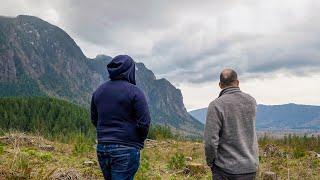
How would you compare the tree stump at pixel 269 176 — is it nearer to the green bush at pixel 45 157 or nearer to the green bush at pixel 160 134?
the green bush at pixel 45 157

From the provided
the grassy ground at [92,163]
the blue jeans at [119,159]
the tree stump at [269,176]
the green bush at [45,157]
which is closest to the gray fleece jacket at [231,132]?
the blue jeans at [119,159]

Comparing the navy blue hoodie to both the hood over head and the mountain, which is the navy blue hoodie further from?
the mountain

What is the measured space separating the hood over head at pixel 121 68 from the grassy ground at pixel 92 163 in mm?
3252

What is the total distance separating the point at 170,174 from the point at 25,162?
13.6ft

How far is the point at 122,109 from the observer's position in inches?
241

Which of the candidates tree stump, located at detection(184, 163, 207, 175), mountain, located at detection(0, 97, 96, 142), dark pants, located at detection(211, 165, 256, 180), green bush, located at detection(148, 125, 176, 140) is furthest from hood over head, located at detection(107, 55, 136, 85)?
mountain, located at detection(0, 97, 96, 142)

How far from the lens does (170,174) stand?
12.4m

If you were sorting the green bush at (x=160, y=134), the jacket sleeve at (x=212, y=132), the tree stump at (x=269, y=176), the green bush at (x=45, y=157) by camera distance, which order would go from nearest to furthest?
the jacket sleeve at (x=212, y=132), the tree stump at (x=269, y=176), the green bush at (x=45, y=157), the green bush at (x=160, y=134)

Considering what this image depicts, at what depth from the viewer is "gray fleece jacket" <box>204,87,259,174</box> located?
242 inches

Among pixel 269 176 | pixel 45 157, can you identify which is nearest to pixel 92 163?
pixel 45 157

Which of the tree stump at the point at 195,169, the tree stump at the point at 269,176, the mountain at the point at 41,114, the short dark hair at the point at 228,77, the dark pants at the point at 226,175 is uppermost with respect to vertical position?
the mountain at the point at 41,114

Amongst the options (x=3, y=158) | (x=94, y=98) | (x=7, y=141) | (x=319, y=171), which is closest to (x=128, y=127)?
(x=94, y=98)

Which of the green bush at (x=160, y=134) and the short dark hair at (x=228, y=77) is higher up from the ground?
the short dark hair at (x=228, y=77)

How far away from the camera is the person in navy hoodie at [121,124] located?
6.02 meters
